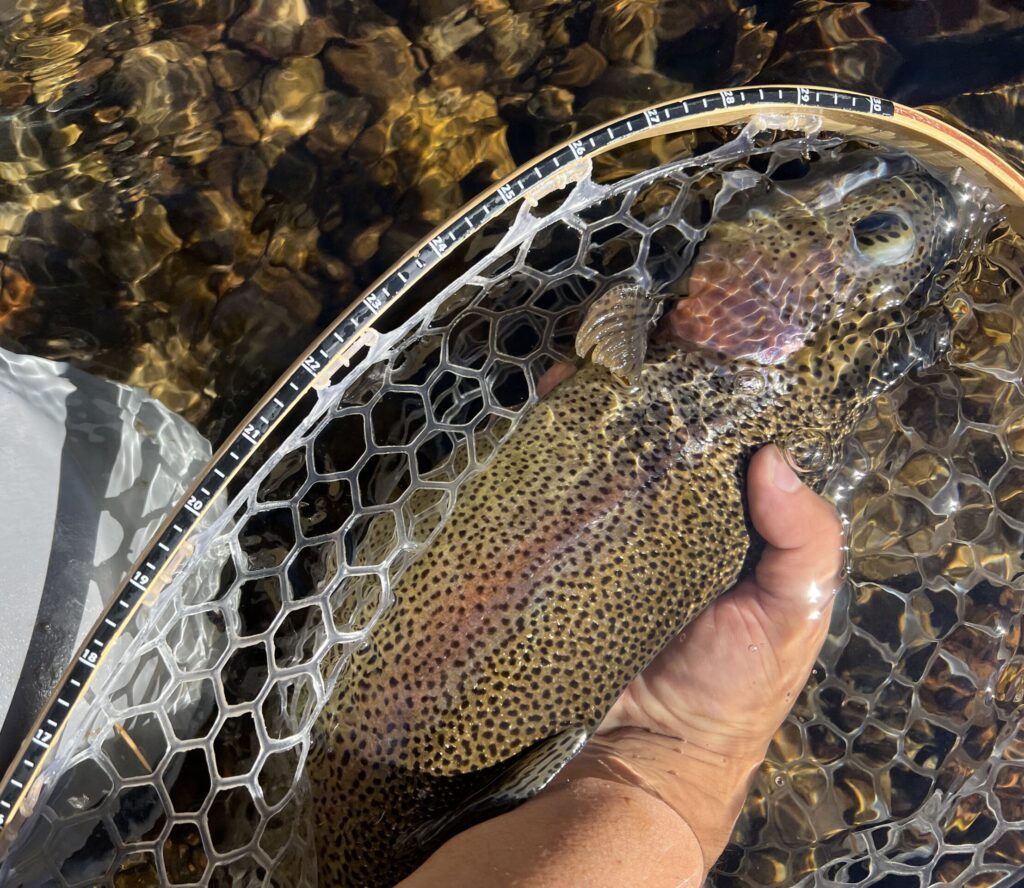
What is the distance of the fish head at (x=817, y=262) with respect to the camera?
3.03m

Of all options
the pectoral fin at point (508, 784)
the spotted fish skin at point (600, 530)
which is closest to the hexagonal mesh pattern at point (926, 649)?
the spotted fish skin at point (600, 530)

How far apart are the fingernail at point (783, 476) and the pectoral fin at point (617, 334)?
59 centimetres

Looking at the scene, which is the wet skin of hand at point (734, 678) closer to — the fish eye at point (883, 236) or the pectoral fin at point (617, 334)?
the pectoral fin at point (617, 334)

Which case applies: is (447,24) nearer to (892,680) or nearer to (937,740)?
(892,680)

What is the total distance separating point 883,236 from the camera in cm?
302

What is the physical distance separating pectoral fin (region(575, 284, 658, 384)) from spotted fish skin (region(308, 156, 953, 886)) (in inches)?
2.4

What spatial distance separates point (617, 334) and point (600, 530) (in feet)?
2.28

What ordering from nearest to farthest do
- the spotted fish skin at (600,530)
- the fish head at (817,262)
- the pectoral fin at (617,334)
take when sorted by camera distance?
the spotted fish skin at (600,530)
the pectoral fin at (617,334)
the fish head at (817,262)

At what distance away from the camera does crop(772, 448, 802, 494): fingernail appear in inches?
118

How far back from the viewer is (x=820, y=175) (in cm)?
312

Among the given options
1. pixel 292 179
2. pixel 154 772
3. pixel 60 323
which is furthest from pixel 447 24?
pixel 154 772

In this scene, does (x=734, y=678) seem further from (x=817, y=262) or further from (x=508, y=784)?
(x=817, y=262)

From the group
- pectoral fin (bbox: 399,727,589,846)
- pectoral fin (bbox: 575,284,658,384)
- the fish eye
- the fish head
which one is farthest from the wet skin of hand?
the fish eye

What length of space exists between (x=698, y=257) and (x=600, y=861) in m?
2.09
